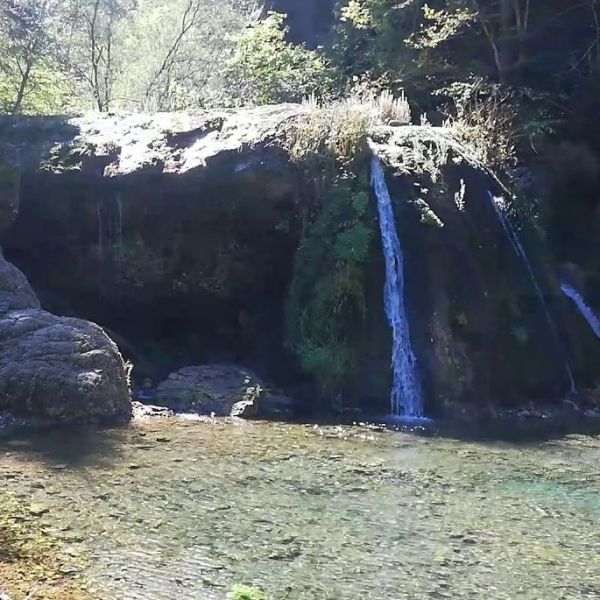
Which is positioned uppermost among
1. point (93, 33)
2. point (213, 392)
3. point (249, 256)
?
point (93, 33)

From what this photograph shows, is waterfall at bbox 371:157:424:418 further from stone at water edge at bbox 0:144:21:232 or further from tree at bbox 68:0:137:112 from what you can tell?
tree at bbox 68:0:137:112

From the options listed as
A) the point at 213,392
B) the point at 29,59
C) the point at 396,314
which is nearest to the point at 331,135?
the point at 396,314

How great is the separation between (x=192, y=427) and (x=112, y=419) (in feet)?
2.64

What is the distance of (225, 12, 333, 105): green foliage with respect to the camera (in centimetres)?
1927

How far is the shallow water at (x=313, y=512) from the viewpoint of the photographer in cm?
484

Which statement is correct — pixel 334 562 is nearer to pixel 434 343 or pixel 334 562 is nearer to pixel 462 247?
pixel 434 343

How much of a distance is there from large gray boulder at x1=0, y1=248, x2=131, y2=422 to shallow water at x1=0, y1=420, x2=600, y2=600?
0.57 m

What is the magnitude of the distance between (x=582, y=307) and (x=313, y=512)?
26.1 ft

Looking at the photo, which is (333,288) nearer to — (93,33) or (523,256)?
(523,256)

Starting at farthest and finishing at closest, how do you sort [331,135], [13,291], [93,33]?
1. [93,33]
2. [331,135]
3. [13,291]

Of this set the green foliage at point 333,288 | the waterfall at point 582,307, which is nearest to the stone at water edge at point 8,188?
the green foliage at point 333,288

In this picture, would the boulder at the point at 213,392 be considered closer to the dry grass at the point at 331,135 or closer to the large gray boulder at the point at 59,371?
the large gray boulder at the point at 59,371

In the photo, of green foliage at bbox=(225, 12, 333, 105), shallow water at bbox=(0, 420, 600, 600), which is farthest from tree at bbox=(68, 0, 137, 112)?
shallow water at bbox=(0, 420, 600, 600)

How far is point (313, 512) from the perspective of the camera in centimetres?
601
